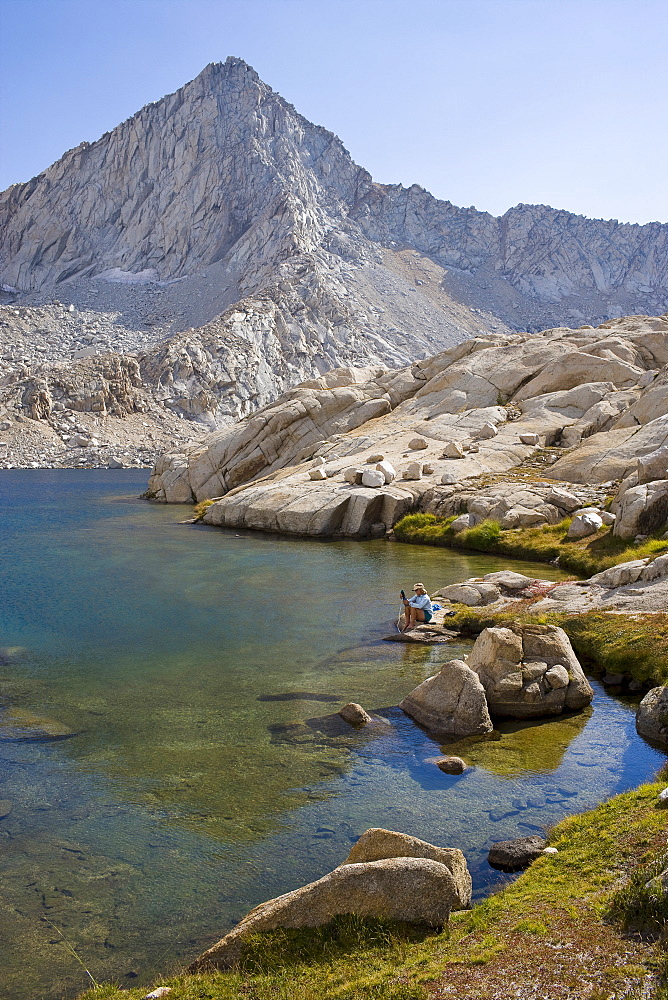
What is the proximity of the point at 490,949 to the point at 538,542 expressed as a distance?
30.4m

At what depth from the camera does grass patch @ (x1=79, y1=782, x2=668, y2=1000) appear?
7375 mm

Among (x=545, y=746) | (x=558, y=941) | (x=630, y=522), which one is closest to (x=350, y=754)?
Result: (x=545, y=746)

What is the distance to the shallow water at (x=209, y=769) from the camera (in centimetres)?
1088

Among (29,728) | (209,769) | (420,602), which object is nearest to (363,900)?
(209,769)

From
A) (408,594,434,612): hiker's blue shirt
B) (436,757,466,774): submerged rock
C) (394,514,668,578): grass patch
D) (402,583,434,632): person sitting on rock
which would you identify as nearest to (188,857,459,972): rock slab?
(436,757,466,774): submerged rock

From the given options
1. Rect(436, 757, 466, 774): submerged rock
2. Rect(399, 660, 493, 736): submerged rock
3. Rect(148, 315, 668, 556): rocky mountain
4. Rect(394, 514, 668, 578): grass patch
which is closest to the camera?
Rect(436, 757, 466, 774): submerged rock

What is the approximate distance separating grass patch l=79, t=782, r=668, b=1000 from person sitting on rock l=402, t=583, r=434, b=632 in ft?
49.8

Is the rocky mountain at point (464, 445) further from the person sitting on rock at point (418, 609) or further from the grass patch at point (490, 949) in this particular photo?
the grass patch at point (490, 949)

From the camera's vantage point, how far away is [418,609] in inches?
1014

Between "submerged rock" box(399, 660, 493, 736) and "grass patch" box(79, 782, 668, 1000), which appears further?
"submerged rock" box(399, 660, 493, 736)

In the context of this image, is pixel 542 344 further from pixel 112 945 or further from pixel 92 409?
pixel 92 409

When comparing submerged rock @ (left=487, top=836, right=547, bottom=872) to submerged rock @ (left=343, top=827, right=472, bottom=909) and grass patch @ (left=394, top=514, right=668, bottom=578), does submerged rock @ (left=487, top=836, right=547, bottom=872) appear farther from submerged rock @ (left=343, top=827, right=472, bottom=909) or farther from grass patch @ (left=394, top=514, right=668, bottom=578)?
grass patch @ (left=394, top=514, right=668, bottom=578)

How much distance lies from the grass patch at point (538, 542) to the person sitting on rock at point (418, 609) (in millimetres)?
8393

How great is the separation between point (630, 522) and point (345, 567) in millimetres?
13695
